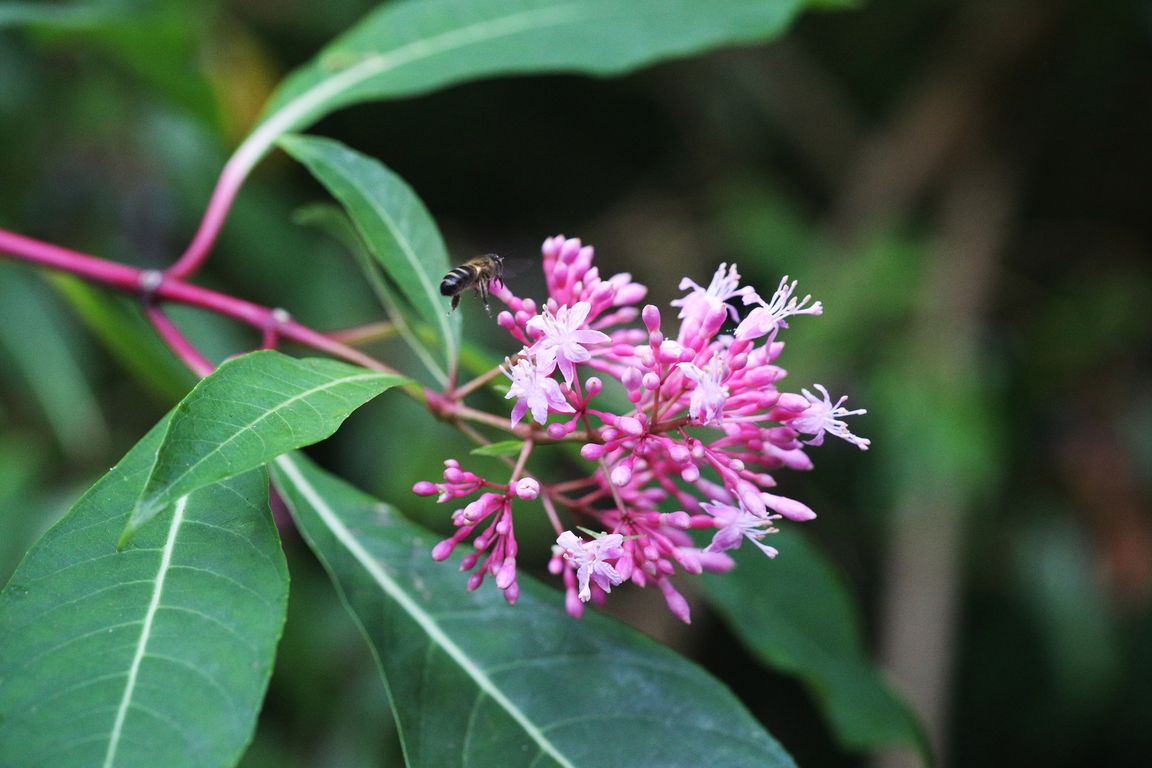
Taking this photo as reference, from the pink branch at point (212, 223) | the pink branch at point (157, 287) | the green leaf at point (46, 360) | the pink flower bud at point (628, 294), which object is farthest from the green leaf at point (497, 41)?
the green leaf at point (46, 360)

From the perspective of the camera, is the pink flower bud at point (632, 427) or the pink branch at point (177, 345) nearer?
the pink flower bud at point (632, 427)

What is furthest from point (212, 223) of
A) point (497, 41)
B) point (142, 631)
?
point (142, 631)

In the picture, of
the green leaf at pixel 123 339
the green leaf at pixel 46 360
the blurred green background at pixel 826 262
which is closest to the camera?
the green leaf at pixel 123 339

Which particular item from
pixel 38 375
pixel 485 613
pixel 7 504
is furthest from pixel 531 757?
pixel 38 375

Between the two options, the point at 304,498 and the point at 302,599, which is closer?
the point at 304,498

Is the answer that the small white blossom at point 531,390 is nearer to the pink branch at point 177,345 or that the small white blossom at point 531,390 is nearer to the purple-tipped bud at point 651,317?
the purple-tipped bud at point 651,317

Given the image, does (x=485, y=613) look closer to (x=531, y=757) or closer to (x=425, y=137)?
(x=531, y=757)

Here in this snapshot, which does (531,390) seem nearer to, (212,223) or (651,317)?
(651,317)
